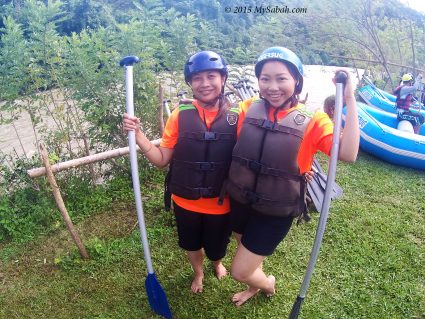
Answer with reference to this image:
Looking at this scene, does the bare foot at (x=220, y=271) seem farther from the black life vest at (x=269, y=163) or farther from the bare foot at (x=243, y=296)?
the black life vest at (x=269, y=163)

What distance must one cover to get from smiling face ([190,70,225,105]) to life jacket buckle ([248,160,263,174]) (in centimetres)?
53

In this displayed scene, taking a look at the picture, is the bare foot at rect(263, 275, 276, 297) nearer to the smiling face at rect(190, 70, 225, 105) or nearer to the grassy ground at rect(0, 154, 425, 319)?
the grassy ground at rect(0, 154, 425, 319)

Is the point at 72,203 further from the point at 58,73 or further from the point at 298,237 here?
the point at 298,237

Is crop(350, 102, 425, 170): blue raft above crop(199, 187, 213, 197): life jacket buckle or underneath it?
underneath

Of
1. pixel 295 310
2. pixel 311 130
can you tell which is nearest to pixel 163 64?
pixel 311 130

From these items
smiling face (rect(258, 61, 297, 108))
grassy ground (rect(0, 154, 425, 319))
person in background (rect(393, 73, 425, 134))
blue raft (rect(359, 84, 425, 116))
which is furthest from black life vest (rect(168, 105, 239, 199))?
blue raft (rect(359, 84, 425, 116))

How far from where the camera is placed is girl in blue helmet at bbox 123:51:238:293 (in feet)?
7.70

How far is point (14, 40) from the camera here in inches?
149

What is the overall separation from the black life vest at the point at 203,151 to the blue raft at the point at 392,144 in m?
4.68

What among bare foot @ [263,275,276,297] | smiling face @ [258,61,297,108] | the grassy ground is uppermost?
smiling face @ [258,61,297,108]

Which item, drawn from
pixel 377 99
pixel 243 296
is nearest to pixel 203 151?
pixel 243 296

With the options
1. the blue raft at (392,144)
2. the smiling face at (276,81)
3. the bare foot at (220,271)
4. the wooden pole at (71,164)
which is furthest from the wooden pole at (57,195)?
the blue raft at (392,144)

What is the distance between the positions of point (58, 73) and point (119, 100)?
0.75m

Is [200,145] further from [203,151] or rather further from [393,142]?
[393,142]
